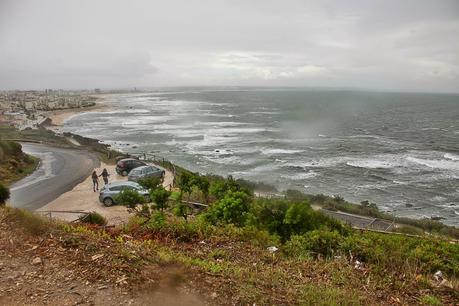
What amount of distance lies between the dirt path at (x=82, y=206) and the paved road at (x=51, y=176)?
0.68 m

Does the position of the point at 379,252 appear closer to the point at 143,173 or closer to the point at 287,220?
the point at 287,220

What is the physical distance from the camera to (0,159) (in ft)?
91.5

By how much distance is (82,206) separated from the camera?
1908cm

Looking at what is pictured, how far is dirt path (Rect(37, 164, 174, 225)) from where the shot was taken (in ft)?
54.0

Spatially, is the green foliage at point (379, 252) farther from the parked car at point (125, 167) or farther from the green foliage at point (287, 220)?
the parked car at point (125, 167)

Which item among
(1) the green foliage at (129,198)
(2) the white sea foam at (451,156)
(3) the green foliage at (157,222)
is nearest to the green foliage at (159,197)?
(1) the green foliage at (129,198)

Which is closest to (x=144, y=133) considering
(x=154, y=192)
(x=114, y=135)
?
(x=114, y=135)

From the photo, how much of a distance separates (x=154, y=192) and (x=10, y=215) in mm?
5333

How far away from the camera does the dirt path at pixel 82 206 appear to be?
1646 cm

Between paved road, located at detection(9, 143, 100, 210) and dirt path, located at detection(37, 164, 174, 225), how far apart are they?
2.24 feet

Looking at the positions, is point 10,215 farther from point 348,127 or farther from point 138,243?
point 348,127

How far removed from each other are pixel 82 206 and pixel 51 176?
31.0ft

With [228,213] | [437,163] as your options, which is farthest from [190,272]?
[437,163]

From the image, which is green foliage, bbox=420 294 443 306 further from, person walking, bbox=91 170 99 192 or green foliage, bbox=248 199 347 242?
person walking, bbox=91 170 99 192
